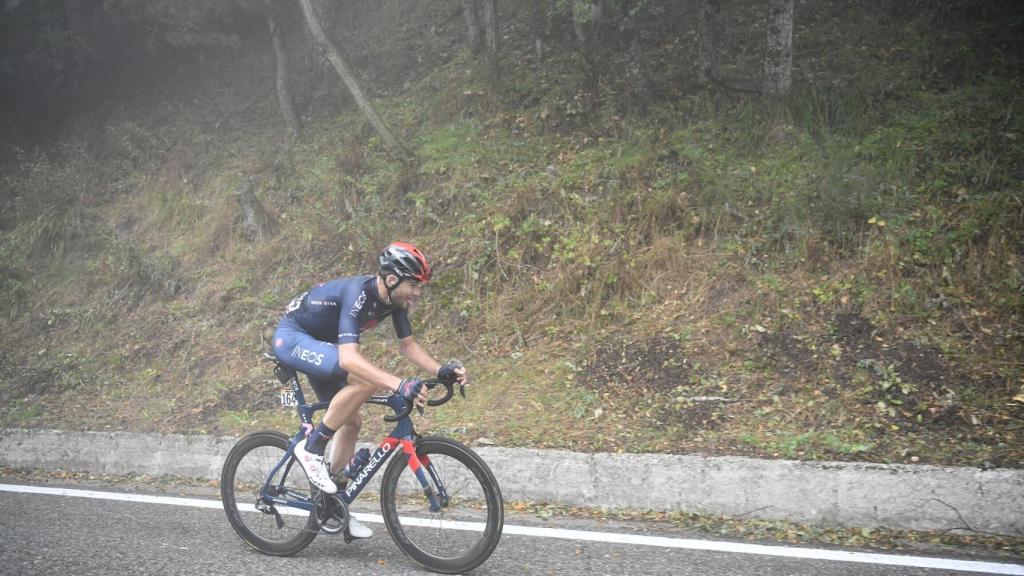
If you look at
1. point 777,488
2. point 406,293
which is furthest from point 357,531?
point 777,488

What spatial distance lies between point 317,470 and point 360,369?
32.7 inches

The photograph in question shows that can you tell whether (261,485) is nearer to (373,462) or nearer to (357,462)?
(357,462)

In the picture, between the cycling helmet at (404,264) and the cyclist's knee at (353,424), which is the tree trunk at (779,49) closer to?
the cycling helmet at (404,264)

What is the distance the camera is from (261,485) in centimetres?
516

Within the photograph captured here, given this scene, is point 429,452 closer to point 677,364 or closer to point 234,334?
point 677,364

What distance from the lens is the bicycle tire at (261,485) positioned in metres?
4.97

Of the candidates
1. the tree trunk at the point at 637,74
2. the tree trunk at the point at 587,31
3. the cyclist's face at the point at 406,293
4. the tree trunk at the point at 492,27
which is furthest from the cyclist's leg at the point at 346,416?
the tree trunk at the point at 492,27

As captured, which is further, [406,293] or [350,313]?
[406,293]

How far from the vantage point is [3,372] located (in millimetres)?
10109

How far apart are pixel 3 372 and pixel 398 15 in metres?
10.5

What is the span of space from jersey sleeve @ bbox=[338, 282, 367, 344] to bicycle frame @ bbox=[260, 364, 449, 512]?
1.53 ft

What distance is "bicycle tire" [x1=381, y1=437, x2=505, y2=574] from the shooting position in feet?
14.3

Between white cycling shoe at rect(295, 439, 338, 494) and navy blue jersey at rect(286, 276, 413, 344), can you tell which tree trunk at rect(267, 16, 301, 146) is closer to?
navy blue jersey at rect(286, 276, 413, 344)

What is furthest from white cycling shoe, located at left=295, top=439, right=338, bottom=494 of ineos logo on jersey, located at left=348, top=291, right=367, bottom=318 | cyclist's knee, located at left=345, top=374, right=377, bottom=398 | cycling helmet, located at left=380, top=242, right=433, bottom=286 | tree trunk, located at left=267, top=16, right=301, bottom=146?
tree trunk, located at left=267, top=16, right=301, bottom=146
